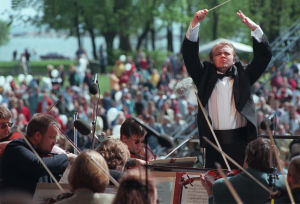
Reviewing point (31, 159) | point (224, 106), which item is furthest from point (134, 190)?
point (224, 106)

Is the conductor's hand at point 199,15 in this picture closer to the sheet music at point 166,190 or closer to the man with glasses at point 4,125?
the sheet music at point 166,190

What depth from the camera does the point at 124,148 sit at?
5359 mm

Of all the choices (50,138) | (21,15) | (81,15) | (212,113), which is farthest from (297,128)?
(81,15)

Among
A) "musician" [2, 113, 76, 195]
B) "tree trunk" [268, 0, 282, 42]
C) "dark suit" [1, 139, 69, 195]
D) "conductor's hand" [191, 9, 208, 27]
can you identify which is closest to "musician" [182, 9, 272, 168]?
"conductor's hand" [191, 9, 208, 27]

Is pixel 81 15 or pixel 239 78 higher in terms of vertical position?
pixel 81 15

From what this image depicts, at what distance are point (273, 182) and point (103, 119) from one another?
532 inches

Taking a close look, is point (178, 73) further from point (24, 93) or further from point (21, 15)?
point (24, 93)

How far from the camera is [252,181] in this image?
4934 mm

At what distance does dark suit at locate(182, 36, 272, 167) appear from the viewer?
6.20 meters

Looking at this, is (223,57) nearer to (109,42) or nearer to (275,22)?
(275,22)

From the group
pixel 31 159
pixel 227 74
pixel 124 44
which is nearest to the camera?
pixel 31 159

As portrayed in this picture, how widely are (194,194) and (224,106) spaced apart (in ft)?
3.06

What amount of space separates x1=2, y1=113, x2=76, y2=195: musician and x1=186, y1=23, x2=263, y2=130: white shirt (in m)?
1.46

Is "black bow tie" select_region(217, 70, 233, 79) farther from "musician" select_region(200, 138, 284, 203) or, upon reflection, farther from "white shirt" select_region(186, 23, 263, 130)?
A: "musician" select_region(200, 138, 284, 203)
